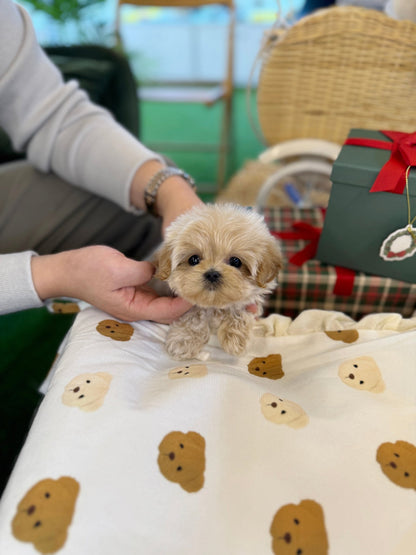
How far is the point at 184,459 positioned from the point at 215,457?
0.16 feet

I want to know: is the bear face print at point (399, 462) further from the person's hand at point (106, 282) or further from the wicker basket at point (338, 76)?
the wicker basket at point (338, 76)

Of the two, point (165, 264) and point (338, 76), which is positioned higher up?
point (338, 76)

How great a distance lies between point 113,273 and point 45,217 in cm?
44

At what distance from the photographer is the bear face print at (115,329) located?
0.75 m

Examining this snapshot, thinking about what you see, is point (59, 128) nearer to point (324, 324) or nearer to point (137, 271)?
point (137, 271)

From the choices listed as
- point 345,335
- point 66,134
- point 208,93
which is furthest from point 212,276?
point 208,93

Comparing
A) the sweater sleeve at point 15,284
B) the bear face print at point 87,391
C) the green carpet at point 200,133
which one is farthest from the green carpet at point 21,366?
the green carpet at point 200,133

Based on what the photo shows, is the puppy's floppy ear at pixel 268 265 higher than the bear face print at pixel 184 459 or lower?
higher

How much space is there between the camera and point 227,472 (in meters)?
0.56

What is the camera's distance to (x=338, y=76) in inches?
50.9

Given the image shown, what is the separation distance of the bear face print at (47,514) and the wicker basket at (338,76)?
134 cm

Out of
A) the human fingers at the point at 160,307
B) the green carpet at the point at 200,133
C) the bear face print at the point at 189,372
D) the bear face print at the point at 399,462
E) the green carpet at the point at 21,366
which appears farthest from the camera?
the green carpet at the point at 200,133

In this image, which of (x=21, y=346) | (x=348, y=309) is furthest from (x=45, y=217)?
(x=348, y=309)

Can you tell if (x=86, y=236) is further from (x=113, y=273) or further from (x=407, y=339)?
(x=407, y=339)
